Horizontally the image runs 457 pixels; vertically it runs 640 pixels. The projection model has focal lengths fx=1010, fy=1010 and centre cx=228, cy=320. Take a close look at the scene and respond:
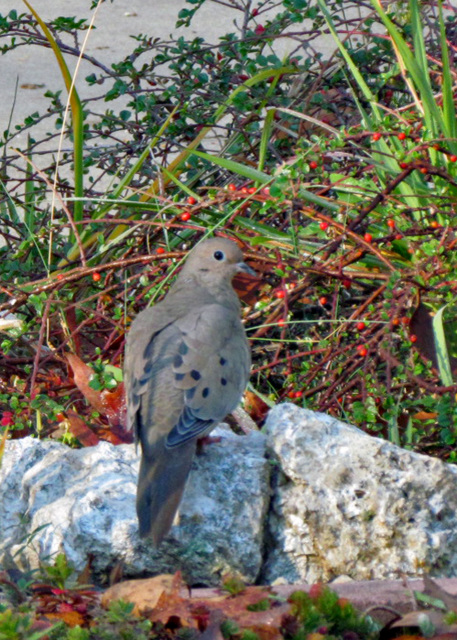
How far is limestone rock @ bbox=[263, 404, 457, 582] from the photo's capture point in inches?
108

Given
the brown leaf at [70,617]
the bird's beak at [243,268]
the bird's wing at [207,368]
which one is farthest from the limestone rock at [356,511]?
the bird's beak at [243,268]

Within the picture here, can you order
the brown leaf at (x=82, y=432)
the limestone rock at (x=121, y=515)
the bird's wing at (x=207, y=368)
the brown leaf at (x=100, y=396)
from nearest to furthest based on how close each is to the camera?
the limestone rock at (x=121, y=515)
the bird's wing at (x=207, y=368)
the brown leaf at (x=82, y=432)
the brown leaf at (x=100, y=396)

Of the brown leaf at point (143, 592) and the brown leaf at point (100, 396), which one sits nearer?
the brown leaf at point (143, 592)

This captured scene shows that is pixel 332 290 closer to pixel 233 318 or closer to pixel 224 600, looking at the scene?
pixel 233 318

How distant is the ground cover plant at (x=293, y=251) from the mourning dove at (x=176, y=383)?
0.28m

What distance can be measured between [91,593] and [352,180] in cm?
231

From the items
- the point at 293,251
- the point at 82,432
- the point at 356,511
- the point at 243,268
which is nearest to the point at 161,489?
the point at 356,511

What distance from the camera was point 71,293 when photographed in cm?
407

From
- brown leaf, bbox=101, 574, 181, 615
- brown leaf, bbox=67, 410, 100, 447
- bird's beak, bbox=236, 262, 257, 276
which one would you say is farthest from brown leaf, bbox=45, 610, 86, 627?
bird's beak, bbox=236, 262, 257, 276

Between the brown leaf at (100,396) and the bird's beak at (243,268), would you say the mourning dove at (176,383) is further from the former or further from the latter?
the brown leaf at (100,396)

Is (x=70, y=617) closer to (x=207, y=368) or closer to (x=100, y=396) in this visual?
(x=207, y=368)

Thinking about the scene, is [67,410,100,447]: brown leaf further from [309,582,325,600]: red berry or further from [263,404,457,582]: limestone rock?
[309,582,325,600]: red berry

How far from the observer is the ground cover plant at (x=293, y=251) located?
3.56 meters

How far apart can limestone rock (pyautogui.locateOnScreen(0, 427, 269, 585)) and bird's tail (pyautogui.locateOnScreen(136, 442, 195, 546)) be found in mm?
91
